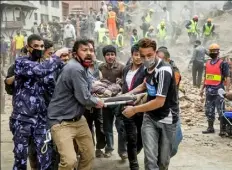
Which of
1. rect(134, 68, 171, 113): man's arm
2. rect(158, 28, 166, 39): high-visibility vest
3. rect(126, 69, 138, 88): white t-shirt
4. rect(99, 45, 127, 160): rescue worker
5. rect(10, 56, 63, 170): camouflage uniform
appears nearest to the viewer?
rect(134, 68, 171, 113): man's arm

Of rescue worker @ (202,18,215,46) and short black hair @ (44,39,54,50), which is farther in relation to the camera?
rescue worker @ (202,18,215,46)

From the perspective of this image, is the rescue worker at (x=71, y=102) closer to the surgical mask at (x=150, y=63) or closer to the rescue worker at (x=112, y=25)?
the surgical mask at (x=150, y=63)

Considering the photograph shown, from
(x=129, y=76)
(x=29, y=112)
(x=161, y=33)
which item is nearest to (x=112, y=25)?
(x=161, y=33)

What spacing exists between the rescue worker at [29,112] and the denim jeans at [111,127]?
59.3 inches

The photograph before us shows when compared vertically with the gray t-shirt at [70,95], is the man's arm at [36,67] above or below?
above

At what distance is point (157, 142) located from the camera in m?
4.14

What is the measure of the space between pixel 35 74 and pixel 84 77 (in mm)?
547

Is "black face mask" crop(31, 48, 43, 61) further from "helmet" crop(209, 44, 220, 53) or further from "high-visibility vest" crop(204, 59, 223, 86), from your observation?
"high-visibility vest" crop(204, 59, 223, 86)

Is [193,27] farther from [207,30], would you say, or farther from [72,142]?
[72,142]

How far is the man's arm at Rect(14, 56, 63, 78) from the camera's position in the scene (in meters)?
4.00

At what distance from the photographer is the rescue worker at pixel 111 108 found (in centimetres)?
570

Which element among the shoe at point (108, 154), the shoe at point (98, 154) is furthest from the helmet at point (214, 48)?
the shoe at point (98, 154)

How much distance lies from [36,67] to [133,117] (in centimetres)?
178

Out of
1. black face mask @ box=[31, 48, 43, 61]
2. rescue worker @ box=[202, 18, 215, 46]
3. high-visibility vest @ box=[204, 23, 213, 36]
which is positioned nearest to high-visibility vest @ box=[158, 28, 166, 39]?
rescue worker @ box=[202, 18, 215, 46]
